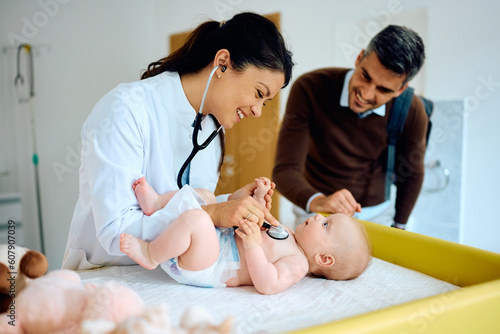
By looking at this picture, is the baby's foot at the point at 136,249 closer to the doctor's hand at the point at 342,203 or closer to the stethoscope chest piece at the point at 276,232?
the stethoscope chest piece at the point at 276,232

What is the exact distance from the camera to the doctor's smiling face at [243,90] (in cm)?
108

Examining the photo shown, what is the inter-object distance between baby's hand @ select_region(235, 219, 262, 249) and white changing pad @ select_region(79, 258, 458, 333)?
0.13m

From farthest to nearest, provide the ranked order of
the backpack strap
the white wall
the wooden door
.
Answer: the wooden door → the white wall → the backpack strap

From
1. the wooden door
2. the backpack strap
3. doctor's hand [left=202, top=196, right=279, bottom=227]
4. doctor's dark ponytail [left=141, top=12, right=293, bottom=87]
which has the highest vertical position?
doctor's dark ponytail [left=141, top=12, right=293, bottom=87]

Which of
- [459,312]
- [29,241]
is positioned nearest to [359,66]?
[459,312]

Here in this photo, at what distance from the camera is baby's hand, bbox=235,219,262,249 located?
3.21 feet

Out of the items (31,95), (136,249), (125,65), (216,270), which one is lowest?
(216,270)

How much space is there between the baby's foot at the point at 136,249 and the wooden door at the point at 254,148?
2.32 m

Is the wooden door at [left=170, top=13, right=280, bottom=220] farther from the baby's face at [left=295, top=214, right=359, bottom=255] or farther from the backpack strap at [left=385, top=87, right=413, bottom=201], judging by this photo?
the baby's face at [left=295, top=214, right=359, bottom=255]

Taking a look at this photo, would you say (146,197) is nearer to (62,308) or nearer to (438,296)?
(62,308)

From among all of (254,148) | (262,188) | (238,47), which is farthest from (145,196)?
(254,148)

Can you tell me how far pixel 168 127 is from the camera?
113 centimetres

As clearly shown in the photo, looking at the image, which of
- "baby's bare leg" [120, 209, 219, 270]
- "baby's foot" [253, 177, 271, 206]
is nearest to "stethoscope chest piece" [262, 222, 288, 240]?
"baby's foot" [253, 177, 271, 206]

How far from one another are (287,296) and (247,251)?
0.15 meters
